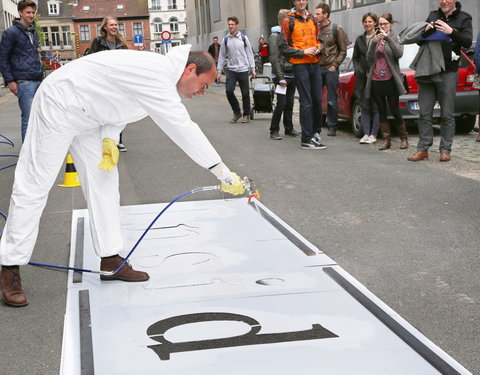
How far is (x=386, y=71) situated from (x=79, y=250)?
6066mm

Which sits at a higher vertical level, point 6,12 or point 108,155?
point 6,12

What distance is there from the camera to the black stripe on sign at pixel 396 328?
3448mm

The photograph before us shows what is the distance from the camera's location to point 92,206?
4641 mm

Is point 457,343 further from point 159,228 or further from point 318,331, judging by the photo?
point 159,228

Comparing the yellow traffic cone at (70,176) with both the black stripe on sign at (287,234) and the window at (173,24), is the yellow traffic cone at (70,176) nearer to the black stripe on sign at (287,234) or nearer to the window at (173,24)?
the black stripe on sign at (287,234)

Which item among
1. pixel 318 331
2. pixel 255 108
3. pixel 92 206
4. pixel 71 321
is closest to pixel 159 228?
pixel 92 206

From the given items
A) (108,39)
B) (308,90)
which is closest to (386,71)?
(308,90)

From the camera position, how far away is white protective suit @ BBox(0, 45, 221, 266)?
4125 millimetres

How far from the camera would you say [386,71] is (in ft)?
33.1

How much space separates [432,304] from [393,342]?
0.71m

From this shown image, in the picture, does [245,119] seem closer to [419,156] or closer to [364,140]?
[364,140]

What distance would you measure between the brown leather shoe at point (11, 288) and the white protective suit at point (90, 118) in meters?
0.08

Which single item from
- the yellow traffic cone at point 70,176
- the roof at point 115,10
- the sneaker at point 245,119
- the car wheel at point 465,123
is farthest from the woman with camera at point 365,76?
the roof at point 115,10

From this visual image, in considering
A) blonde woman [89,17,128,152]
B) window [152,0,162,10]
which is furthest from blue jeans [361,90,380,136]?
window [152,0,162,10]
